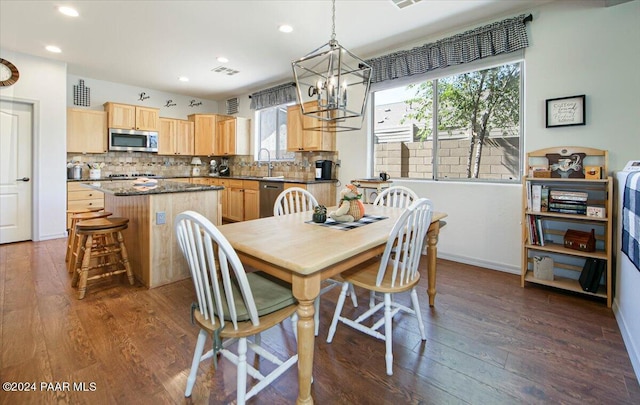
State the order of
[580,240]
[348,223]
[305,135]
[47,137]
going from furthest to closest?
1. [305,135]
2. [47,137]
3. [580,240]
4. [348,223]

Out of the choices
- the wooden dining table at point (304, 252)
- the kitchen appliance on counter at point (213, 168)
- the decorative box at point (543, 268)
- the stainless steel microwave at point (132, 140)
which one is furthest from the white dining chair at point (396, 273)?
the kitchen appliance on counter at point (213, 168)

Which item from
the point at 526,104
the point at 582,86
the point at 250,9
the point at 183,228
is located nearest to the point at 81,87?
the point at 250,9

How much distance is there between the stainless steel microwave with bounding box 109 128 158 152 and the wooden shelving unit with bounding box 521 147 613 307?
5711mm

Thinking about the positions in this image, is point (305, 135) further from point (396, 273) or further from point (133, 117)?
point (396, 273)

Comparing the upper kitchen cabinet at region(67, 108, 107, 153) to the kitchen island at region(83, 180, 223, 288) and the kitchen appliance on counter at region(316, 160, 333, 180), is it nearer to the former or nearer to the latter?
the kitchen island at region(83, 180, 223, 288)

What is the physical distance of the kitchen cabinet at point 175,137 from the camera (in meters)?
5.85

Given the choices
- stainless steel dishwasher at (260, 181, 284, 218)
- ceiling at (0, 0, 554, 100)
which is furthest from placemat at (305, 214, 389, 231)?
stainless steel dishwasher at (260, 181, 284, 218)

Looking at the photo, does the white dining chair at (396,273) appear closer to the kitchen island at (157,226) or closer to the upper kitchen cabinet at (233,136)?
the kitchen island at (157,226)

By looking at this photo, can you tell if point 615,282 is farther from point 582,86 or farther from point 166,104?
point 166,104

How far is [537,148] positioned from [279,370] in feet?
9.78

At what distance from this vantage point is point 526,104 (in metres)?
2.98

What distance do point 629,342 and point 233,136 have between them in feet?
19.4

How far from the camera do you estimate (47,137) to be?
4.34 m

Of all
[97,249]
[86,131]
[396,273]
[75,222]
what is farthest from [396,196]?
[86,131]
